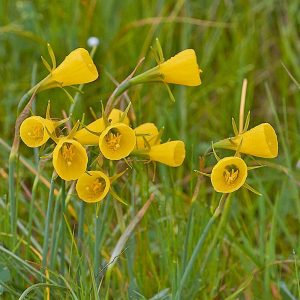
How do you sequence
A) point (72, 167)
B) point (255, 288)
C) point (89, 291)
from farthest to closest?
point (255, 288)
point (89, 291)
point (72, 167)

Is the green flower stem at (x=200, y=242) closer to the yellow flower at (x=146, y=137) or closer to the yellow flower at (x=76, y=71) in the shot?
the yellow flower at (x=146, y=137)

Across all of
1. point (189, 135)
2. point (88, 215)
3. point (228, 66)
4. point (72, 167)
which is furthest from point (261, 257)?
point (228, 66)

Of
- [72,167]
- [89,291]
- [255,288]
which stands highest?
[72,167]

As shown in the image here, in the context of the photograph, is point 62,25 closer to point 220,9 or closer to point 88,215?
point 220,9

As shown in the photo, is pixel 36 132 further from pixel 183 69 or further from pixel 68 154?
pixel 183 69

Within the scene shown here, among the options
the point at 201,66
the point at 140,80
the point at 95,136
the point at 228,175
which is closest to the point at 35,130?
the point at 95,136

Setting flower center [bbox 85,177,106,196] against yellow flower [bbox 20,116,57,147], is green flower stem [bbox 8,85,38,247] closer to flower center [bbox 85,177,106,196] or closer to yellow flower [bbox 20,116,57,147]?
yellow flower [bbox 20,116,57,147]

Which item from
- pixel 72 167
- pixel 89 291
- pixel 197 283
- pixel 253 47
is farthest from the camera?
pixel 253 47

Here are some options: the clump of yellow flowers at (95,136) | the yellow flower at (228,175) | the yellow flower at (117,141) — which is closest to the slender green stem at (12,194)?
the clump of yellow flowers at (95,136)
